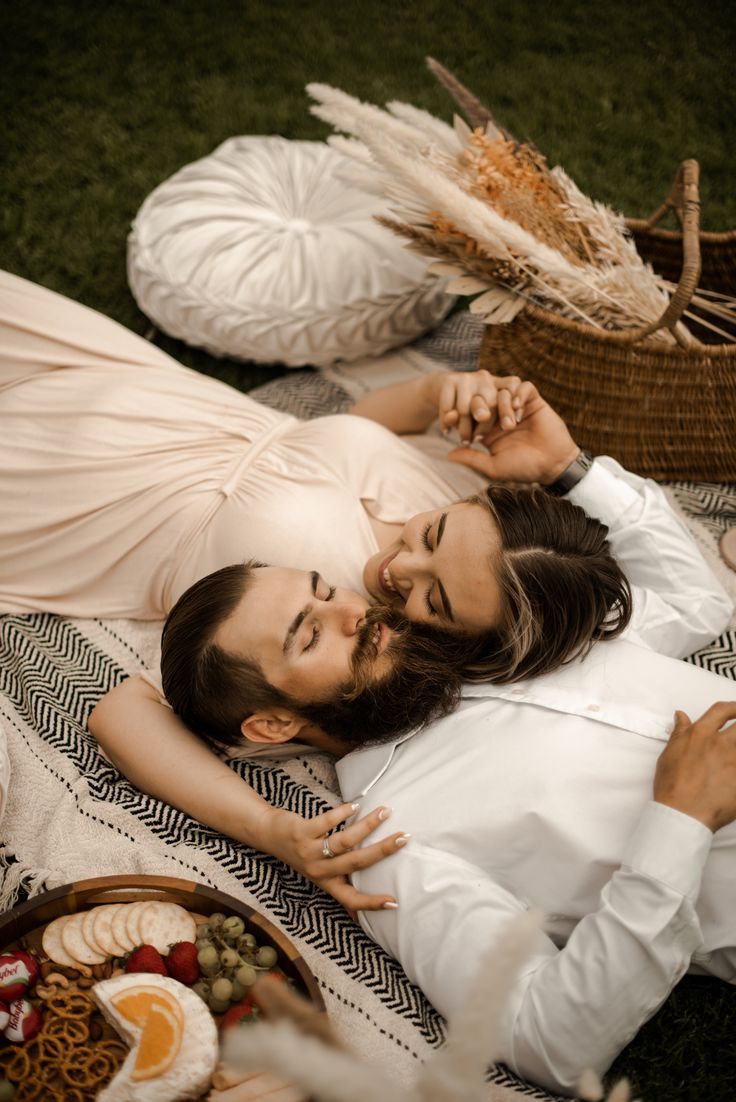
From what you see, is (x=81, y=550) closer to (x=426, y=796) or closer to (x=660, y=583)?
(x=426, y=796)

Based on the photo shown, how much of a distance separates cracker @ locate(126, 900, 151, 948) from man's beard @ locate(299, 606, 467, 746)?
0.56m

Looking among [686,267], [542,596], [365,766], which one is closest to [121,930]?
[365,766]

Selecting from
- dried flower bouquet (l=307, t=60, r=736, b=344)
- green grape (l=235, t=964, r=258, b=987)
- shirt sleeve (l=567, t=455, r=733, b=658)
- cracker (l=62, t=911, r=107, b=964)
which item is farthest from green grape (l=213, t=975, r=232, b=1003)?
dried flower bouquet (l=307, t=60, r=736, b=344)

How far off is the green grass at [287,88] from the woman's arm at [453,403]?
4.65 ft

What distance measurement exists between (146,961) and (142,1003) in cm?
13

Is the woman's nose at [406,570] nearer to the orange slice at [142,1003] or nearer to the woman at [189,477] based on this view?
the woman at [189,477]

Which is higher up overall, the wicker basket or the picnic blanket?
the wicker basket

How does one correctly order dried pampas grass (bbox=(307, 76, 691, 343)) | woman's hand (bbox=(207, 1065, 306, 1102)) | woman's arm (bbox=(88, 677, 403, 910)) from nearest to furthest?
1. woman's hand (bbox=(207, 1065, 306, 1102))
2. woman's arm (bbox=(88, 677, 403, 910))
3. dried pampas grass (bbox=(307, 76, 691, 343))

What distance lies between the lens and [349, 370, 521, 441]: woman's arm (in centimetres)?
269

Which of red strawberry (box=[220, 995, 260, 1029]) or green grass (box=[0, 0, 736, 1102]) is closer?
red strawberry (box=[220, 995, 260, 1029])

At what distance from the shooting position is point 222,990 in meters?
1.73

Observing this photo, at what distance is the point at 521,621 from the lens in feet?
6.95

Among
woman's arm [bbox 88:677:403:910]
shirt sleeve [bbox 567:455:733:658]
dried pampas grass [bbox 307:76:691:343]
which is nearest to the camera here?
woman's arm [bbox 88:677:403:910]

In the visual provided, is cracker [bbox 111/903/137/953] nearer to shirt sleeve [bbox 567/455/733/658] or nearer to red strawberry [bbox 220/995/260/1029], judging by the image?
red strawberry [bbox 220/995/260/1029]
